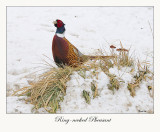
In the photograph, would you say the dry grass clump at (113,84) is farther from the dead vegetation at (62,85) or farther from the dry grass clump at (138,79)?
the dry grass clump at (138,79)

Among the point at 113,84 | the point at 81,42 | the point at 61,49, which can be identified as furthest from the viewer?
the point at 81,42

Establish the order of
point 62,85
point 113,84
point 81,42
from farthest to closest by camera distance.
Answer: point 81,42 → point 62,85 → point 113,84

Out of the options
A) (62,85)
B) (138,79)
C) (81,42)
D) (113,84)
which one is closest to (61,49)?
(62,85)

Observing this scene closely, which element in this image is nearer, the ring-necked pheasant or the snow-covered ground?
the snow-covered ground

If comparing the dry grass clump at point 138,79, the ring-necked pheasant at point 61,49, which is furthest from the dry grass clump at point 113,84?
the ring-necked pheasant at point 61,49

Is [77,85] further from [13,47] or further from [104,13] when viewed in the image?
[104,13]

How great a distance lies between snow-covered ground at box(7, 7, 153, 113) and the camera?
8.89 ft

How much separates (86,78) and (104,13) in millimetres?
3577

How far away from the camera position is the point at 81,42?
4.82 metres

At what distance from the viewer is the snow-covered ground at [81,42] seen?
2.71 metres

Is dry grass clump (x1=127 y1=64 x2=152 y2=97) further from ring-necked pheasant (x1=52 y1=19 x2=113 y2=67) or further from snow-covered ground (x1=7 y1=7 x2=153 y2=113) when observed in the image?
ring-necked pheasant (x1=52 y1=19 x2=113 y2=67)

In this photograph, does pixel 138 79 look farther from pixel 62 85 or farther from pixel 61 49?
pixel 61 49

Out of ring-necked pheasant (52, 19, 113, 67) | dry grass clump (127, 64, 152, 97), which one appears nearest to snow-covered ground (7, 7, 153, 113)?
dry grass clump (127, 64, 152, 97)

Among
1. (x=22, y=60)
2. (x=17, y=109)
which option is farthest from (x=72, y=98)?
(x=22, y=60)
